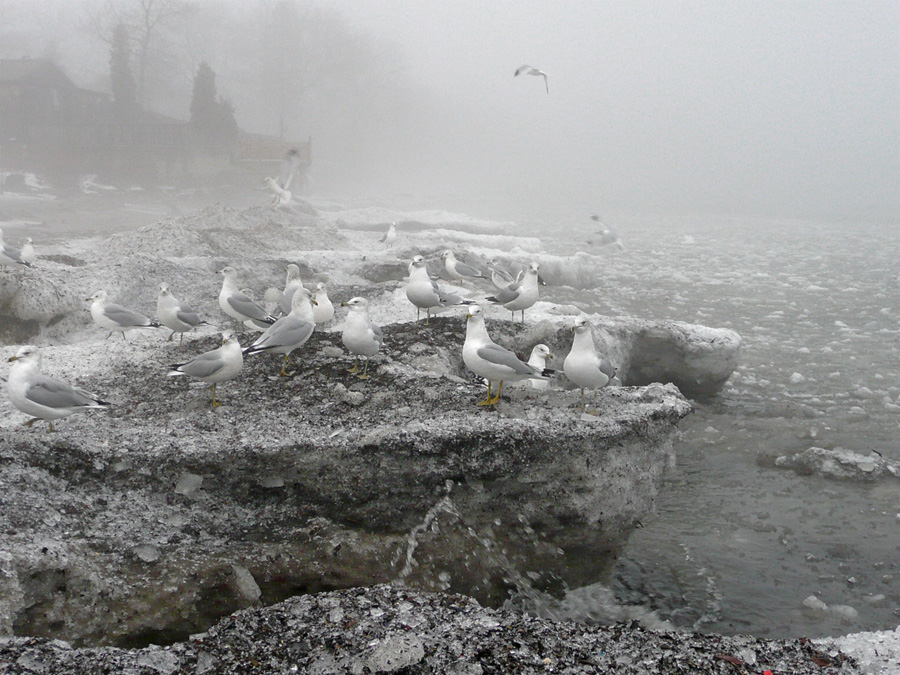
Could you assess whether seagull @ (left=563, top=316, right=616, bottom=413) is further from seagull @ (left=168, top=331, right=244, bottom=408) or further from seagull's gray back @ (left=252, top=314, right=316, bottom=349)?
seagull @ (left=168, top=331, right=244, bottom=408)

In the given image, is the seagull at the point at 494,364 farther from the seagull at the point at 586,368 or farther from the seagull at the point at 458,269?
the seagull at the point at 458,269

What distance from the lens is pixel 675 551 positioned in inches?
193

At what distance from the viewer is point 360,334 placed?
532 cm

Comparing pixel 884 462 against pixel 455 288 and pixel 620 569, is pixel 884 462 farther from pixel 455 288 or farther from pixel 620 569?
pixel 455 288

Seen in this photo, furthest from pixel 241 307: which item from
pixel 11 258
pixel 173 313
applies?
pixel 11 258

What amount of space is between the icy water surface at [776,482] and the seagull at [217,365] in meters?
2.86

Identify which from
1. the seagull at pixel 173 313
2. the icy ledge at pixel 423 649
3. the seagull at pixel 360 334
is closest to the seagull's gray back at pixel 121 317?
the seagull at pixel 173 313

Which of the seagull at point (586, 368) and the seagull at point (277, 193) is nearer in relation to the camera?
the seagull at point (586, 368)

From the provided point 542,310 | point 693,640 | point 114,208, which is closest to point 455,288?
point 542,310

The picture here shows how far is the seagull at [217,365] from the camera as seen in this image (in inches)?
191

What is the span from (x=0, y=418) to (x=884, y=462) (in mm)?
7323

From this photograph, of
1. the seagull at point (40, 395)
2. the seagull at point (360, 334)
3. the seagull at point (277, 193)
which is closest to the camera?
the seagull at point (40, 395)

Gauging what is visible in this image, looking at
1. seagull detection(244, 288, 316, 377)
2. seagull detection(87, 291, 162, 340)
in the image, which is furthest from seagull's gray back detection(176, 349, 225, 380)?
seagull detection(87, 291, 162, 340)

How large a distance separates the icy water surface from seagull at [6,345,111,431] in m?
3.43
